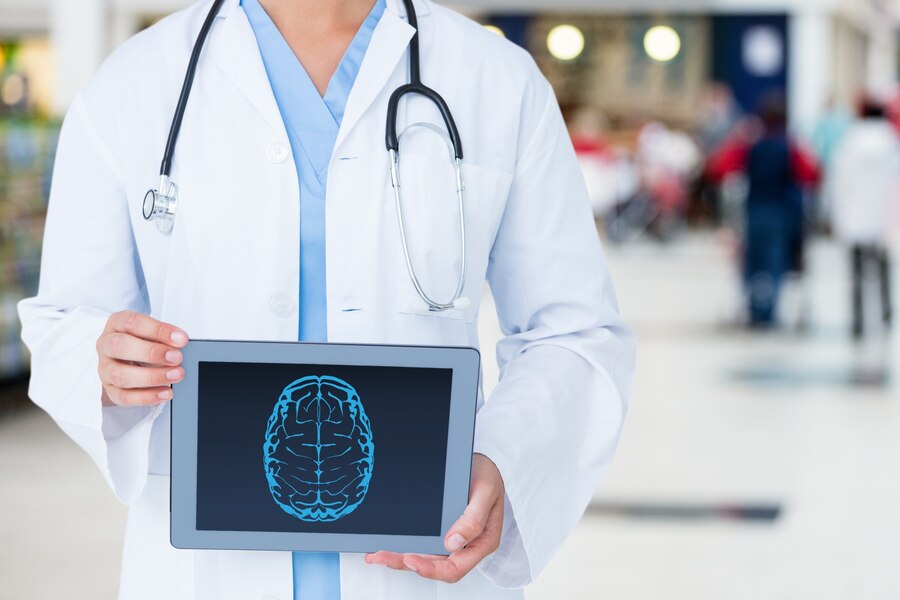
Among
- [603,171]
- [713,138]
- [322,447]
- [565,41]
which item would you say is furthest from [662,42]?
[322,447]

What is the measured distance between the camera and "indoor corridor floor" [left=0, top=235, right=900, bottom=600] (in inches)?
183

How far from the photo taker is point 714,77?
73.2 ft

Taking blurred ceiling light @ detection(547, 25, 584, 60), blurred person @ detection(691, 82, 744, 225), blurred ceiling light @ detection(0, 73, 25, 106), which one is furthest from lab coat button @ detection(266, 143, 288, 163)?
blurred ceiling light @ detection(547, 25, 584, 60)

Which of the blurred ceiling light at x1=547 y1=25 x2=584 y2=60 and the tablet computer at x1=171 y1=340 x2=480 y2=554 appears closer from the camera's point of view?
the tablet computer at x1=171 y1=340 x2=480 y2=554

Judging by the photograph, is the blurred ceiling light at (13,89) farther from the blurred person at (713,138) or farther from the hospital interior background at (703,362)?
the blurred person at (713,138)

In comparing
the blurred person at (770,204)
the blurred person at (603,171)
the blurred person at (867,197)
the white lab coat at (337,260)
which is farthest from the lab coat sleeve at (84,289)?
the blurred person at (603,171)

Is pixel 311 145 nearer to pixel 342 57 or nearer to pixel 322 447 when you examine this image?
pixel 342 57

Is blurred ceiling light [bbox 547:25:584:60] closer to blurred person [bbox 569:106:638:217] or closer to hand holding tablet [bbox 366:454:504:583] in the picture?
blurred person [bbox 569:106:638:217]

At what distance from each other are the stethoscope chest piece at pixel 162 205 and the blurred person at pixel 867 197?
9.16 m

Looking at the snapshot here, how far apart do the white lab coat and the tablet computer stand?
0.11 m

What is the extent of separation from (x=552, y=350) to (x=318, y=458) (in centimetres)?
31

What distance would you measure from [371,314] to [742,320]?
992 cm

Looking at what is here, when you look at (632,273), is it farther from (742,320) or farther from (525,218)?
(525,218)

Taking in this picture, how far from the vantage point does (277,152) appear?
147 cm
